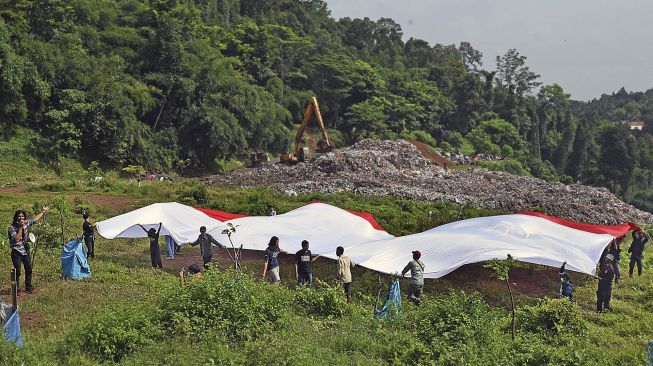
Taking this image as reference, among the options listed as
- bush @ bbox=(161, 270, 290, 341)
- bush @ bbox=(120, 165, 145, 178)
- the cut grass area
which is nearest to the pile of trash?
bush @ bbox=(120, 165, 145, 178)

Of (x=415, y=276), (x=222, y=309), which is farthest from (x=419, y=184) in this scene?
(x=222, y=309)

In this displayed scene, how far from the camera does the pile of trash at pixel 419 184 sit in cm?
3709

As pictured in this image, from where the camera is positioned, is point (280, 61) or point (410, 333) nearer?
point (410, 333)

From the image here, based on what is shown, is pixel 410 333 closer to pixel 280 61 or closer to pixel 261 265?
pixel 261 265

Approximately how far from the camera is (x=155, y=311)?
31.5ft

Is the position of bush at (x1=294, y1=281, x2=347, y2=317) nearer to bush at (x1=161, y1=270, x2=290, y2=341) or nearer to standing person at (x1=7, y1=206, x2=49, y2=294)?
bush at (x1=161, y1=270, x2=290, y2=341)

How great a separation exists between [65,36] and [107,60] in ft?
10.4

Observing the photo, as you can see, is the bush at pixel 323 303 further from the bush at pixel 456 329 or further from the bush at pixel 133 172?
the bush at pixel 133 172

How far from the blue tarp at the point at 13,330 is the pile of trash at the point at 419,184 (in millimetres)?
27296

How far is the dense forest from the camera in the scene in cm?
4044

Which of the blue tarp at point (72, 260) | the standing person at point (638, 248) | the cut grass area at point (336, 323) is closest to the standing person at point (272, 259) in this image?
the cut grass area at point (336, 323)

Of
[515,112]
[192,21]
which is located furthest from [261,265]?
[515,112]

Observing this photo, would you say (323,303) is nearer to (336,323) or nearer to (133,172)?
(336,323)

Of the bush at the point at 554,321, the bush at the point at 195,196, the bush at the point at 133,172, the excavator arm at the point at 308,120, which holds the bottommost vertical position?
the bush at the point at 554,321
